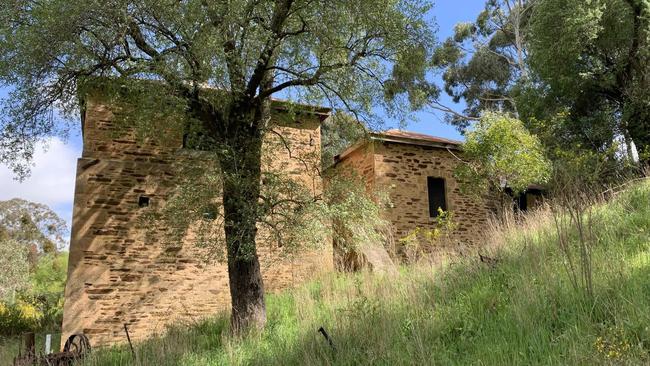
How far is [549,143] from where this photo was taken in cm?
1534

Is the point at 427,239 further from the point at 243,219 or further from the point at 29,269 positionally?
the point at 29,269

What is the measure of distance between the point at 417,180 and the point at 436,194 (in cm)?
101

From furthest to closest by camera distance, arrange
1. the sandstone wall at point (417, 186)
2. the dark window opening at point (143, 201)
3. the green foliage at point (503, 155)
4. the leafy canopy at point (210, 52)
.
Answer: the sandstone wall at point (417, 186) < the green foliage at point (503, 155) < the dark window opening at point (143, 201) < the leafy canopy at point (210, 52)

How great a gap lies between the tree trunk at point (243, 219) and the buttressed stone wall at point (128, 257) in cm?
246

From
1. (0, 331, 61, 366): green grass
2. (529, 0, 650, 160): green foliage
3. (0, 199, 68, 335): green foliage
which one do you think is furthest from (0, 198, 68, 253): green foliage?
(529, 0, 650, 160): green foliage

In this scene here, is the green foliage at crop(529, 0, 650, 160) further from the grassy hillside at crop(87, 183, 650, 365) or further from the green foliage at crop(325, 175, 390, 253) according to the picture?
the green foliage at crop(325, 175, 390, 253)

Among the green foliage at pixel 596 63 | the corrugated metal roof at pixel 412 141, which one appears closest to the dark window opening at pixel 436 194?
the corrugated metal roof at pixel 412 141

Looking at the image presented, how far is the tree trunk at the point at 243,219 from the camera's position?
26.6ft

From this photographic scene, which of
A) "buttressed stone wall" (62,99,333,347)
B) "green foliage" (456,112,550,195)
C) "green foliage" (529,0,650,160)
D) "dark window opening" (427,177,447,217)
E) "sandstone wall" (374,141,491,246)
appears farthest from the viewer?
"dark window opening" (427,177,447,217)

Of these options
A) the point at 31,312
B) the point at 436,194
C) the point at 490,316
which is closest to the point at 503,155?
the point at 436,194

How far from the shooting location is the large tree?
738 centimetres

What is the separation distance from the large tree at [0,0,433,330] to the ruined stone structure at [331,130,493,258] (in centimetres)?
586

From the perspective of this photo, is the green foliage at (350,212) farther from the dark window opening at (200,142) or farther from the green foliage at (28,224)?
the green foliage at (28,224)

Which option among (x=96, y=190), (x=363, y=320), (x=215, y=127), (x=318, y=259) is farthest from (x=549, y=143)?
(x=96, y=190)
